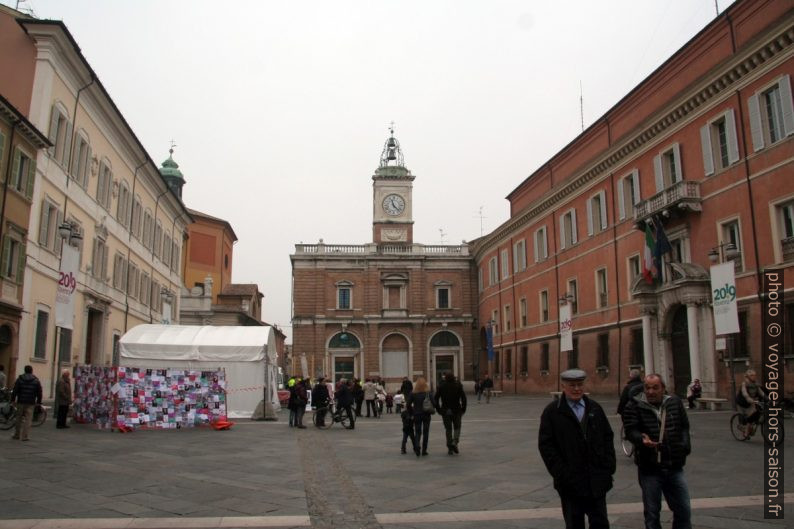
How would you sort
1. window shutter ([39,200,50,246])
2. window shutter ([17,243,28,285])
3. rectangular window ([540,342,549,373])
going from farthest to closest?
rectangular window ([540,342,549,373])
window shutter ([39,200,50,246])
window shutter ([17,243,28,285])

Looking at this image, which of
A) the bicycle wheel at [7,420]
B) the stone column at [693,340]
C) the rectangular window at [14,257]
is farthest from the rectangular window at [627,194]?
the bicycle wheel at [7,420]

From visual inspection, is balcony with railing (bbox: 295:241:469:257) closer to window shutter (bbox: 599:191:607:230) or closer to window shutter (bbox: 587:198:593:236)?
window shutter (bbox: 587:198:593:236)

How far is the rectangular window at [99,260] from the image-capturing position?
28125 millimetres

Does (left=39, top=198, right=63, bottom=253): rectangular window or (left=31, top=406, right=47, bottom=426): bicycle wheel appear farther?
(left=39, top=198, right=63, bottom=253): rectangular window

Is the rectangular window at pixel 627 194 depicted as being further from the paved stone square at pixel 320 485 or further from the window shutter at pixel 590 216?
the paved stone square at pixel 320 485

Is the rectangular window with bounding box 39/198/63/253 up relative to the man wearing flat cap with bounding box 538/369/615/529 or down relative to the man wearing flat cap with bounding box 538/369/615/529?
up

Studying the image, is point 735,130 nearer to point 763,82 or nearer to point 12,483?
point 763,82

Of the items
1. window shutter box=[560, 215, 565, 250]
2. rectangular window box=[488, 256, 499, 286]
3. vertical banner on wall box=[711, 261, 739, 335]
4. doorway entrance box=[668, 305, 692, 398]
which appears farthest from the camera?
rectangular window box=[488, 256, 499, 286]

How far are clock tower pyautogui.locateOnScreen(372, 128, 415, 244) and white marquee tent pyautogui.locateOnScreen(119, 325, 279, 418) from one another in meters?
36.3

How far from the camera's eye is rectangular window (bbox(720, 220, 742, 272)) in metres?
22.5

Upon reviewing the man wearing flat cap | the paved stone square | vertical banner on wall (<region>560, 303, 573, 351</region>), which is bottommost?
the paved stone square

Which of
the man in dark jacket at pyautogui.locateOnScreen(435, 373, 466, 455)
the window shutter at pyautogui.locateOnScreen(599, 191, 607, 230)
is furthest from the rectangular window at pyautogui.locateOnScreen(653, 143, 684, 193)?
the man in dark jacket at pyautogui.locateOnScreen(435, 373, 466, 455)

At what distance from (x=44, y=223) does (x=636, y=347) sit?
77.3ft

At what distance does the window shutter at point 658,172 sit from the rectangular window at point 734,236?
14.9 ft
